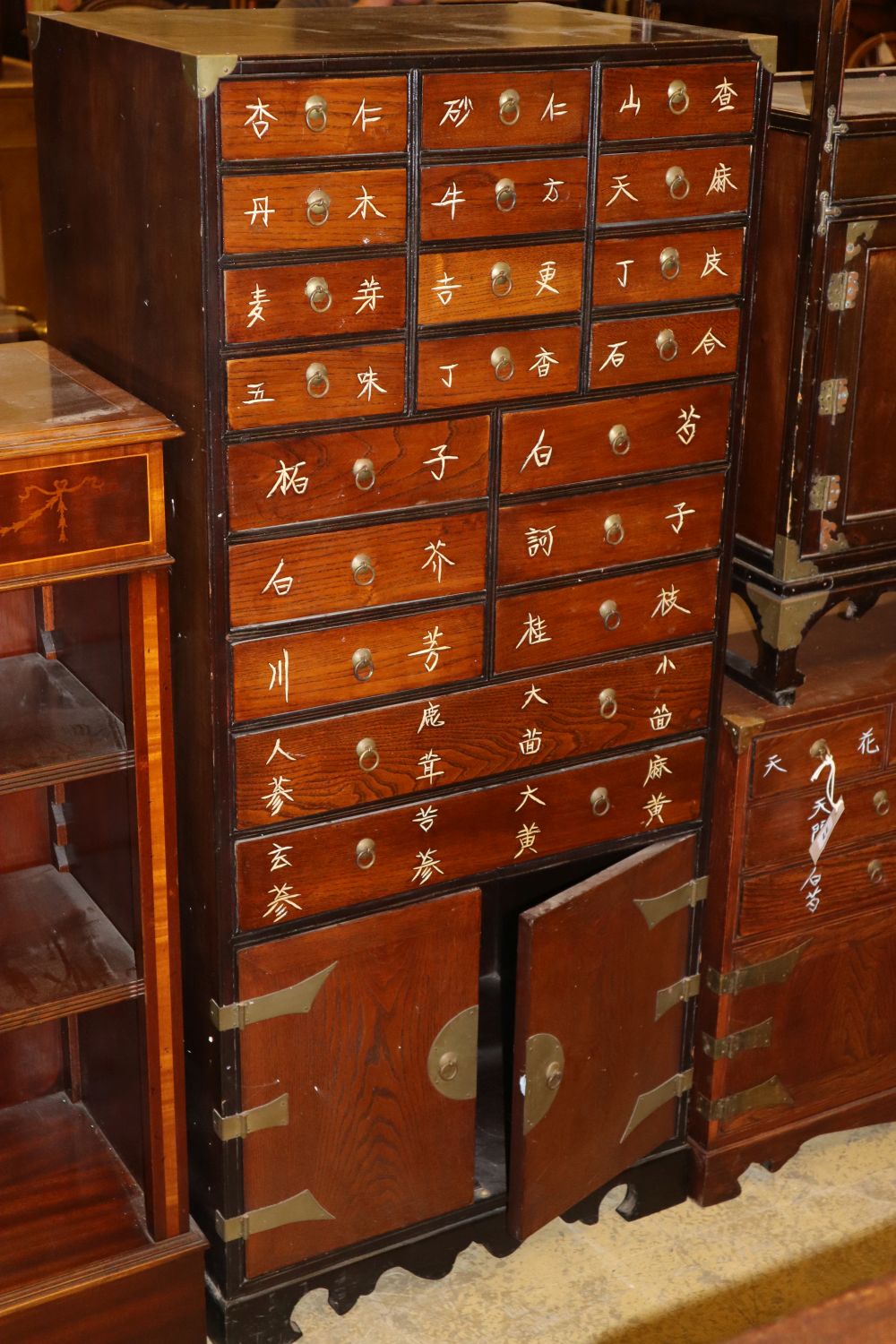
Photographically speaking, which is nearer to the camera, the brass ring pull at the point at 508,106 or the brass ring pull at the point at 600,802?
the brass ring pull at the point at 508,106

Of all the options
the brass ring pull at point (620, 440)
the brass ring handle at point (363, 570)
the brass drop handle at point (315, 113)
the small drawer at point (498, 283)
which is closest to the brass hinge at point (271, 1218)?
the brass ring handle at point (363, 570)

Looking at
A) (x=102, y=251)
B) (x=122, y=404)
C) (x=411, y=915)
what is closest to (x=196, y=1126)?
(x=411, y=915)

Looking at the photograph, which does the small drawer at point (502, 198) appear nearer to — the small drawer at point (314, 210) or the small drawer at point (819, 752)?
the small drawer at point (314, 210)

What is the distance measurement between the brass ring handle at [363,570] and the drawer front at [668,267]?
1.54 feet

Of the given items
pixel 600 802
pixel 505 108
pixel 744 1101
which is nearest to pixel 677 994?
pixel 744 1101

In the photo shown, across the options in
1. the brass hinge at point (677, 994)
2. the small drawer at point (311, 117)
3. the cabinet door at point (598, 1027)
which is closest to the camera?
the small drawer at point (311, 117)

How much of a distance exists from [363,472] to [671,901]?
934 millimetres

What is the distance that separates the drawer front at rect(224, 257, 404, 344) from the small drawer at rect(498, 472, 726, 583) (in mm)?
350

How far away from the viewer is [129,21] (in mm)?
2227

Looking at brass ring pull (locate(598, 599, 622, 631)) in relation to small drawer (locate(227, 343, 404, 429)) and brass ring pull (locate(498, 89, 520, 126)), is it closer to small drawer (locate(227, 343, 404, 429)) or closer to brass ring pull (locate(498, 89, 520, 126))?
small drawer (locate(227, 343, 404, 429))

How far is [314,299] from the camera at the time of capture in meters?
2.03

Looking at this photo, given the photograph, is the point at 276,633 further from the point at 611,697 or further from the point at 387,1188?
the point at 387,1188

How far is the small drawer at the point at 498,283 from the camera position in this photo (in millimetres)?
2123

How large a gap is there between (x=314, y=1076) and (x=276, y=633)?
69 centimetres
